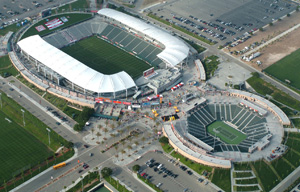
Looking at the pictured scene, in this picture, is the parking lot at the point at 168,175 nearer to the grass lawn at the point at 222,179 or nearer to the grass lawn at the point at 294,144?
the grass lawn at the point at 222,179

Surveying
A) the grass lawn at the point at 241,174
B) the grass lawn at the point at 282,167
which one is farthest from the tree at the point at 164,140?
the grass lawn at the point at 282,167

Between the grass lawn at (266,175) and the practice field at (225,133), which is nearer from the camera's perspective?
the grass lawn at (266,175)

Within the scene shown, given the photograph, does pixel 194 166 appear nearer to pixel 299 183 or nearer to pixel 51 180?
pixel 299 183

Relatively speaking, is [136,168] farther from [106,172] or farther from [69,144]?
[69,144]

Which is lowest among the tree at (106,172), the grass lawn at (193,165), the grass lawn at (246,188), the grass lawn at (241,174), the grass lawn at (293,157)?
the grass lawn at (293,157)

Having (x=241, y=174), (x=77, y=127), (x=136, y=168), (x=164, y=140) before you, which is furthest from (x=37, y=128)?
(x=241, y=174)

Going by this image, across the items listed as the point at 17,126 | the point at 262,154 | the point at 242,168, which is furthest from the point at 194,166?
the point at 17,126
